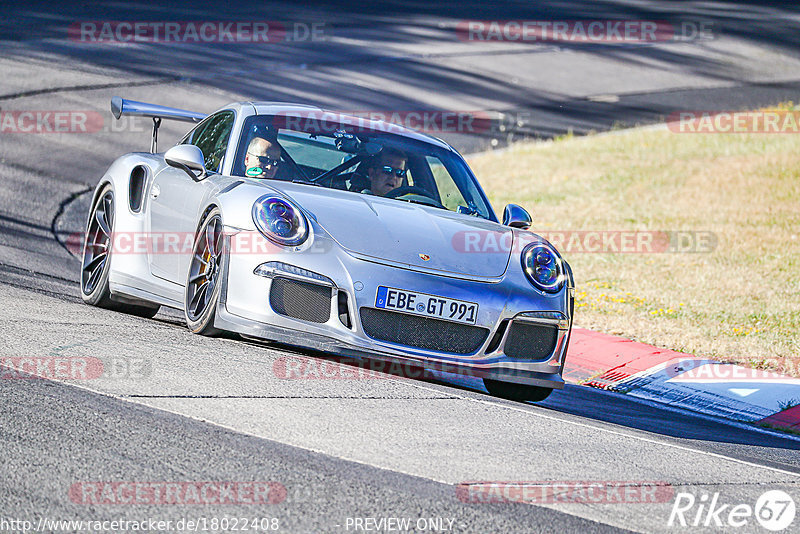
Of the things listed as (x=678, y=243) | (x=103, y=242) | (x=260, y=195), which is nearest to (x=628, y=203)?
(x=678, y=243)

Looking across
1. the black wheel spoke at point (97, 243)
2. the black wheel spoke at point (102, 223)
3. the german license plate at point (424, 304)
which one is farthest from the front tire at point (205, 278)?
the black wheel spoke at point (102, 223)

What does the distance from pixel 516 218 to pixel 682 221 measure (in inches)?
289

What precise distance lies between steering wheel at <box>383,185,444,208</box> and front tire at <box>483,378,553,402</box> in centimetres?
112

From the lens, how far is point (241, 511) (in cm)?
356

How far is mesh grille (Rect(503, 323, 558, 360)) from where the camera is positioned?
19.4ft

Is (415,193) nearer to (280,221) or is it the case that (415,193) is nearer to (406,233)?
(406,233)

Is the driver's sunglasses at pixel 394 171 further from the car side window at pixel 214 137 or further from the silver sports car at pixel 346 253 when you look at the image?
the car side window at pixel 214 137

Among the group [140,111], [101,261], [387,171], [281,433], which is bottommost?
[281,433]

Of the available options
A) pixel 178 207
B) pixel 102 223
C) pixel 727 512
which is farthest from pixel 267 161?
pixel 727 512

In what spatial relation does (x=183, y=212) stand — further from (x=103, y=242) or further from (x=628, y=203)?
(x=628, y=203)

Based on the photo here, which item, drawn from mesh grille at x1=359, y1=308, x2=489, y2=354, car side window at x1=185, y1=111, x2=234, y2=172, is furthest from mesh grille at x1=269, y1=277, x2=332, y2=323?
car side window at x1=185, y1=111, x2=234, y2=172

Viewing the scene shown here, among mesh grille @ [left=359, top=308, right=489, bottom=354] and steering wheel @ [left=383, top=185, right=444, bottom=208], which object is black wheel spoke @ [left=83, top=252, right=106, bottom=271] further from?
mesh grille @ [left=359, top=308, right=489, bottom=354]

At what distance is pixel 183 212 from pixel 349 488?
10.7 feet

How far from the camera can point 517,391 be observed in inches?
253
